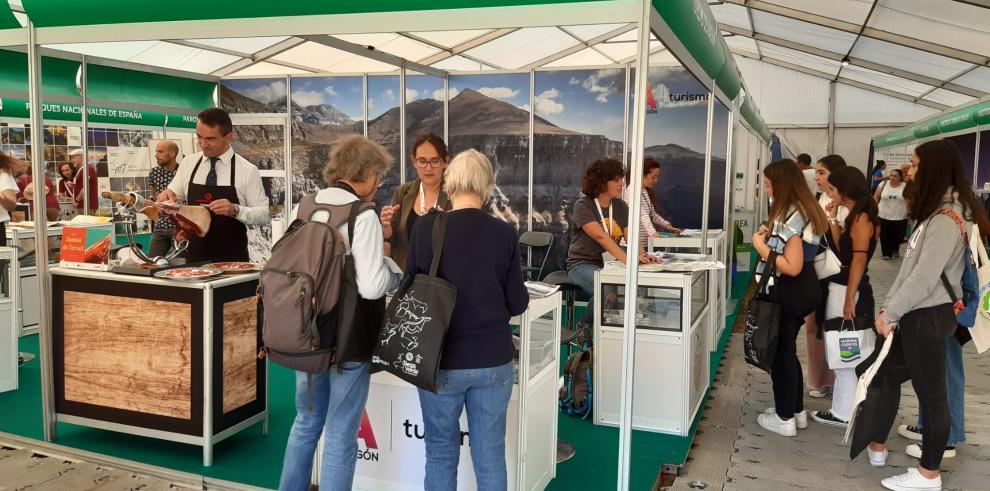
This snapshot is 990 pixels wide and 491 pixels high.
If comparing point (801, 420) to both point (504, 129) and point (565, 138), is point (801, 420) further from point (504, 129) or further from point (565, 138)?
point (504, 129)

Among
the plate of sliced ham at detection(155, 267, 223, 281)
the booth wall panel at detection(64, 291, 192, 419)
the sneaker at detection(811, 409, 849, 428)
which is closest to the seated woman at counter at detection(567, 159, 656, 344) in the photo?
the sneaker at detection(811, 409, 849, 428)

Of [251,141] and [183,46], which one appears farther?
[183,46]

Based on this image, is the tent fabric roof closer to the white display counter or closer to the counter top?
the counter top

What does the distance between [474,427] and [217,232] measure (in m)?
2.04

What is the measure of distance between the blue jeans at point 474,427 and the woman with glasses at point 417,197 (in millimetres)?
1260

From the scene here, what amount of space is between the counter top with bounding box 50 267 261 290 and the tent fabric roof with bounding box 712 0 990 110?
389 inches

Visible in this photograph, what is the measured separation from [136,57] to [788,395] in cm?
914

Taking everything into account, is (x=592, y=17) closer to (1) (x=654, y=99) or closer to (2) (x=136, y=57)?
(1) (x=654, y=99)

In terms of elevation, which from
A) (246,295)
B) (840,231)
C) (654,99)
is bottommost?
(246,295)

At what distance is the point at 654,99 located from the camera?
8.50 metres

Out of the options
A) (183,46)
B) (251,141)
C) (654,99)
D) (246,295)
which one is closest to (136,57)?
(183,46)

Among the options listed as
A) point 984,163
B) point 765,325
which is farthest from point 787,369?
point 984,163

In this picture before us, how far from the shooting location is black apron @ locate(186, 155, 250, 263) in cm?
367

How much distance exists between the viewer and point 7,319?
4.42 metres
